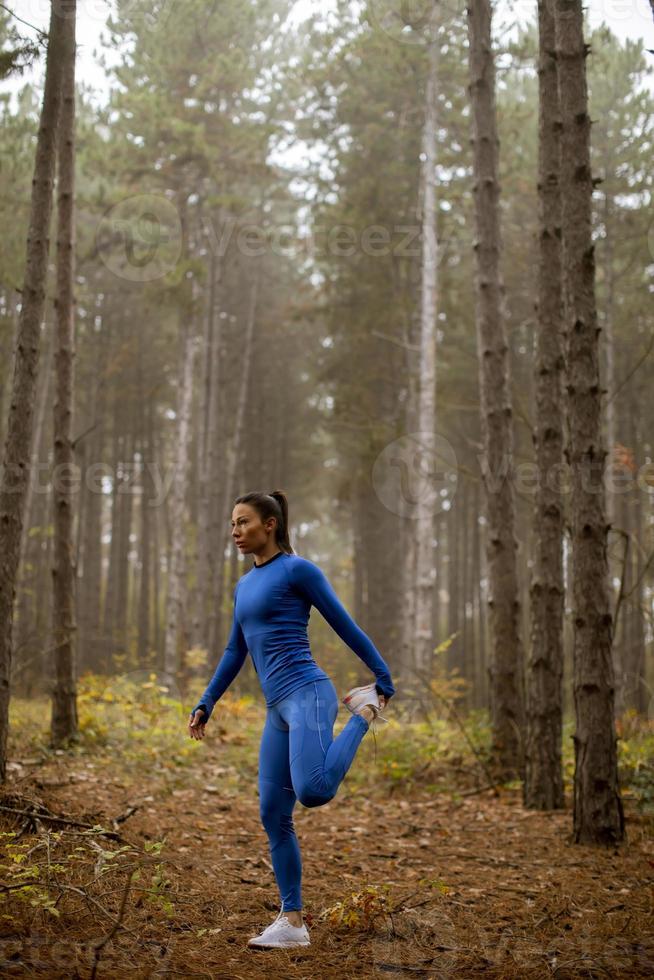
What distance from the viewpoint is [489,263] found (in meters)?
9.70

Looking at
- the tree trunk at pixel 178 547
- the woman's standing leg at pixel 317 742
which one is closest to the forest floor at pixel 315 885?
the woman's standing leg at pixel 317 742

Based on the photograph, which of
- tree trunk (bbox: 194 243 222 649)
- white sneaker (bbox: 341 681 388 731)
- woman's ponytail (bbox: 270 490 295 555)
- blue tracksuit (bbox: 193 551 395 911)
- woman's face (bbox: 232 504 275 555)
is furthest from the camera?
tree trunk (bbox: 194 243 222 649)

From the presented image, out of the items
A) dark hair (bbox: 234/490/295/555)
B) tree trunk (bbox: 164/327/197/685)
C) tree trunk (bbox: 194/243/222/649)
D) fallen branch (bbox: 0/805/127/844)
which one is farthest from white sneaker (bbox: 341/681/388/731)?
tree trunk (bbox: 194/243/222/649)

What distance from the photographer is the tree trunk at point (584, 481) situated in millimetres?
6449

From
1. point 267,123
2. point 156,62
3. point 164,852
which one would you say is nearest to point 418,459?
point 267,123

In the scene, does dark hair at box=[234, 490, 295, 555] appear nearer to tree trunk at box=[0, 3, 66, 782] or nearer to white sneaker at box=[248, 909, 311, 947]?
white sneaker at box=[248, 909, 311, 947]

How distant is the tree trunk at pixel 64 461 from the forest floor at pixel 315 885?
2.26 feet

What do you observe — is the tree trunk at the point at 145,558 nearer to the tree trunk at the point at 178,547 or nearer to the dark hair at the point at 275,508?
the tree trunk at the point at 178,547

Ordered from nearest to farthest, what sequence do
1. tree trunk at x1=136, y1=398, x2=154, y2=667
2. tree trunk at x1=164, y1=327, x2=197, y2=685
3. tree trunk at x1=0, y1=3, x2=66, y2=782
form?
1. tree trunk at x1=0, y1=3, x2=66, y2=782
2. tree trunk at x1=164, y1=327, x2=197, y2=685
3. tree trunk at x1=136, y1=398, x2=154, y2=667

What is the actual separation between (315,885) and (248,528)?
2.58 metres

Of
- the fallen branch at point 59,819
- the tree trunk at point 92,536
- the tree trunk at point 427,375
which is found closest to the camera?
the fallen branch at point 59,819

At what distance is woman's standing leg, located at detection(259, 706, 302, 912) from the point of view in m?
4.20

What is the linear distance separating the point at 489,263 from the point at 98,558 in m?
20.8

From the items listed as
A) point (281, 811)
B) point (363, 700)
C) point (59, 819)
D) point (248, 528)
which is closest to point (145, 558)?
point (59, 819)
